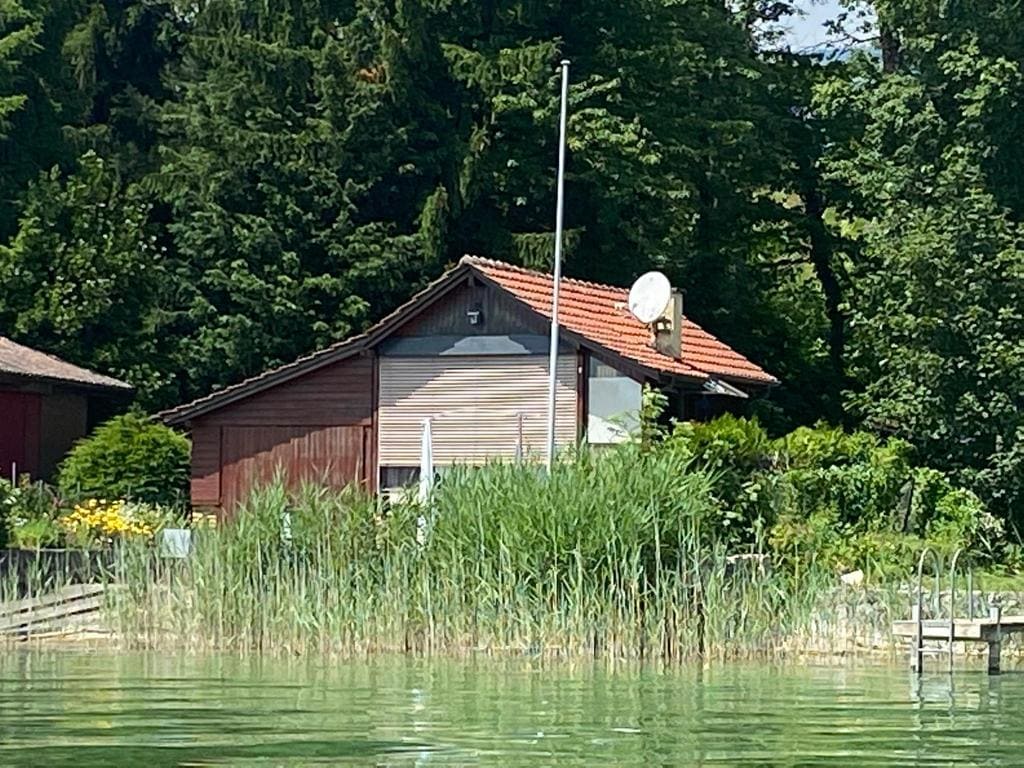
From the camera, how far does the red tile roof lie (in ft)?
105

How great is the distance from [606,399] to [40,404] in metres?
11.5

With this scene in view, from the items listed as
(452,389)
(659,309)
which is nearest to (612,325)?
(659,309)

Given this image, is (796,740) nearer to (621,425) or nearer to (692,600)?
(692,600)

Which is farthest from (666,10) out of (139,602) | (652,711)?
(652,711)

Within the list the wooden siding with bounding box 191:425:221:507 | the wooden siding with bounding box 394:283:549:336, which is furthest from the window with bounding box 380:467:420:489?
the wooden siding with bounding box 191:425:221:507

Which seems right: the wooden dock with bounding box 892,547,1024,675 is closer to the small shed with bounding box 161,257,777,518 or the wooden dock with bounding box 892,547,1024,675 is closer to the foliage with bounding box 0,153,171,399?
the small shed with bounding box 161,257,777,518

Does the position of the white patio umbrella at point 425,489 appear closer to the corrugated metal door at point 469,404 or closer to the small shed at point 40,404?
the corrugated metal door at point 469,404

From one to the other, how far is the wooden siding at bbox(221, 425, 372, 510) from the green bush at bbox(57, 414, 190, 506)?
1.07 m

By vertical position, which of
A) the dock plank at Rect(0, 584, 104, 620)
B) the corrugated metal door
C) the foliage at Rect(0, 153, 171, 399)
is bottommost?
the dock plank at Rect(0, 584, 104, 620)

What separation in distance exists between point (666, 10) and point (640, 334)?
1180 cm

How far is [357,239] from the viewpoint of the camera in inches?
1580

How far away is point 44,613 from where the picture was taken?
22250 mm

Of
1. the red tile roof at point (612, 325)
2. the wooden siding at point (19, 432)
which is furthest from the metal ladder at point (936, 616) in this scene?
the wooden siding at point (19, 432)

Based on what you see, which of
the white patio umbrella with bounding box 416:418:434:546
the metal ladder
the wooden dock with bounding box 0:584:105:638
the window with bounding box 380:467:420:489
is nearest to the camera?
the metal ladder
